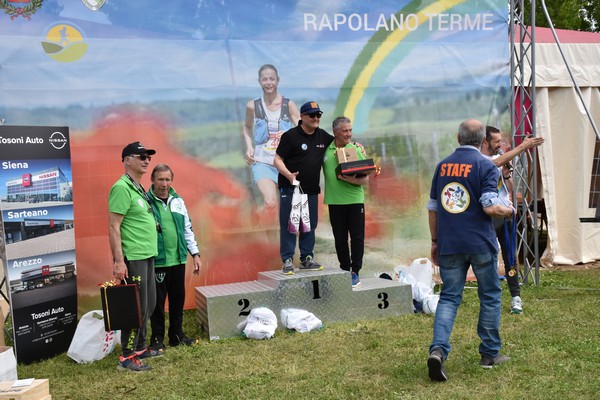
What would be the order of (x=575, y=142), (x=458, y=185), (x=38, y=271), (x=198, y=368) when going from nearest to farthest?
(x=458, y=185) → (x=198, y=368) → (x=38, y=271) → (x=575, y=142)

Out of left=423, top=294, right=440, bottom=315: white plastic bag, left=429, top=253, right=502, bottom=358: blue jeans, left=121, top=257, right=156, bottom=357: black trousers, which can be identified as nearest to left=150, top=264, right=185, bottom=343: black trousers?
left=121, top=257, right=156, bottom=357: black trousers

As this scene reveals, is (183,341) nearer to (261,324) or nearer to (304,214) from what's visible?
(261,324)

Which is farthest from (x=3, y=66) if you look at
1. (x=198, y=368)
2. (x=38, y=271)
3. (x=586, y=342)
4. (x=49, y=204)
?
(x=586, y=342)

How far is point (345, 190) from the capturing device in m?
6.36

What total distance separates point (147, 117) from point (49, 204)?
1.65 metres

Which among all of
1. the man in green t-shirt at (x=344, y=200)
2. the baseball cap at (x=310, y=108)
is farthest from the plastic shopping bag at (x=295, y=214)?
the baseball cap at (x=310, y=108)

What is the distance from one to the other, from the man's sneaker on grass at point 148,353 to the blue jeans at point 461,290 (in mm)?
2126

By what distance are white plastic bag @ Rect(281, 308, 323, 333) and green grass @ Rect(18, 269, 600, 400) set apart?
9cm

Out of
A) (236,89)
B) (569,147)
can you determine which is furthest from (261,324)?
(569,147)

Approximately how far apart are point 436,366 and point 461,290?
506 millimetres

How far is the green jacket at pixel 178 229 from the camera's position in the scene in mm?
5227

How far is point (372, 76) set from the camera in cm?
746

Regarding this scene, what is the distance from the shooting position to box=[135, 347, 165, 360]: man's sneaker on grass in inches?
198

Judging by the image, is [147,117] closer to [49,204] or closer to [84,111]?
[84,111]
